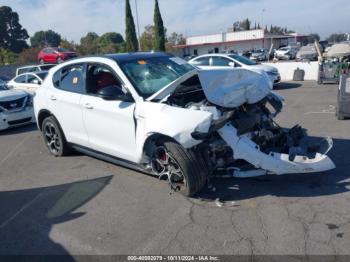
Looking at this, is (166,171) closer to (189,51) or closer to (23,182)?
(23,182)

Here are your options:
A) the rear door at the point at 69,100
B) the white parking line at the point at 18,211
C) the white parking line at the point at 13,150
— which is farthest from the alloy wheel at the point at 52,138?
the white parking line at the point at 18,211

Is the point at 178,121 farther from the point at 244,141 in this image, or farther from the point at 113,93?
the point at 113,93

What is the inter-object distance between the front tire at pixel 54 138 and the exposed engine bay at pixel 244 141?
2.55 m

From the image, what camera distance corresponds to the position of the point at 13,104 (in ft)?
32.1

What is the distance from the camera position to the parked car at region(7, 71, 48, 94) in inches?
537

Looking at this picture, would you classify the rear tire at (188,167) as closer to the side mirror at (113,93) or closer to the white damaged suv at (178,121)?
the white damaged suv at (178,121)

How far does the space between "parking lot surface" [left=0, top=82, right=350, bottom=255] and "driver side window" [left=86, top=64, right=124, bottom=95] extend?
130 cm

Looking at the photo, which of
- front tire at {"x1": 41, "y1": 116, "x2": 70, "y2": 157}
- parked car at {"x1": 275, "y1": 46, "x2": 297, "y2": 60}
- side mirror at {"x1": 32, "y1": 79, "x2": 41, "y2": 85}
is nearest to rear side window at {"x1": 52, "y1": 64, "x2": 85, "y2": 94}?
front tire at {"x1": 41, "y1": 116, "x2": 70, "y2": 157}

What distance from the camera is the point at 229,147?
434 cm

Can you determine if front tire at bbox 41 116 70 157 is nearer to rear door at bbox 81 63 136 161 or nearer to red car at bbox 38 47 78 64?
rear door at bbox 81 63 136 161

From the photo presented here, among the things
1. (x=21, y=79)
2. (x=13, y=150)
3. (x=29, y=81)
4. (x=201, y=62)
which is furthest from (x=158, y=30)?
(x=13, y=150)

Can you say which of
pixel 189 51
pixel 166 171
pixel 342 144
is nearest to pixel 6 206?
pixel 166 171

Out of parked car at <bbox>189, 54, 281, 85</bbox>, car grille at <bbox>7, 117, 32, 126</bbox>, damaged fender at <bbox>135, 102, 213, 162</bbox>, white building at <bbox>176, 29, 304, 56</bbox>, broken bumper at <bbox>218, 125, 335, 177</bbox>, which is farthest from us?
white building at <bbox>176, 29, 304, 56</bbox>

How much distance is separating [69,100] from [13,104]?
5.06 meters
